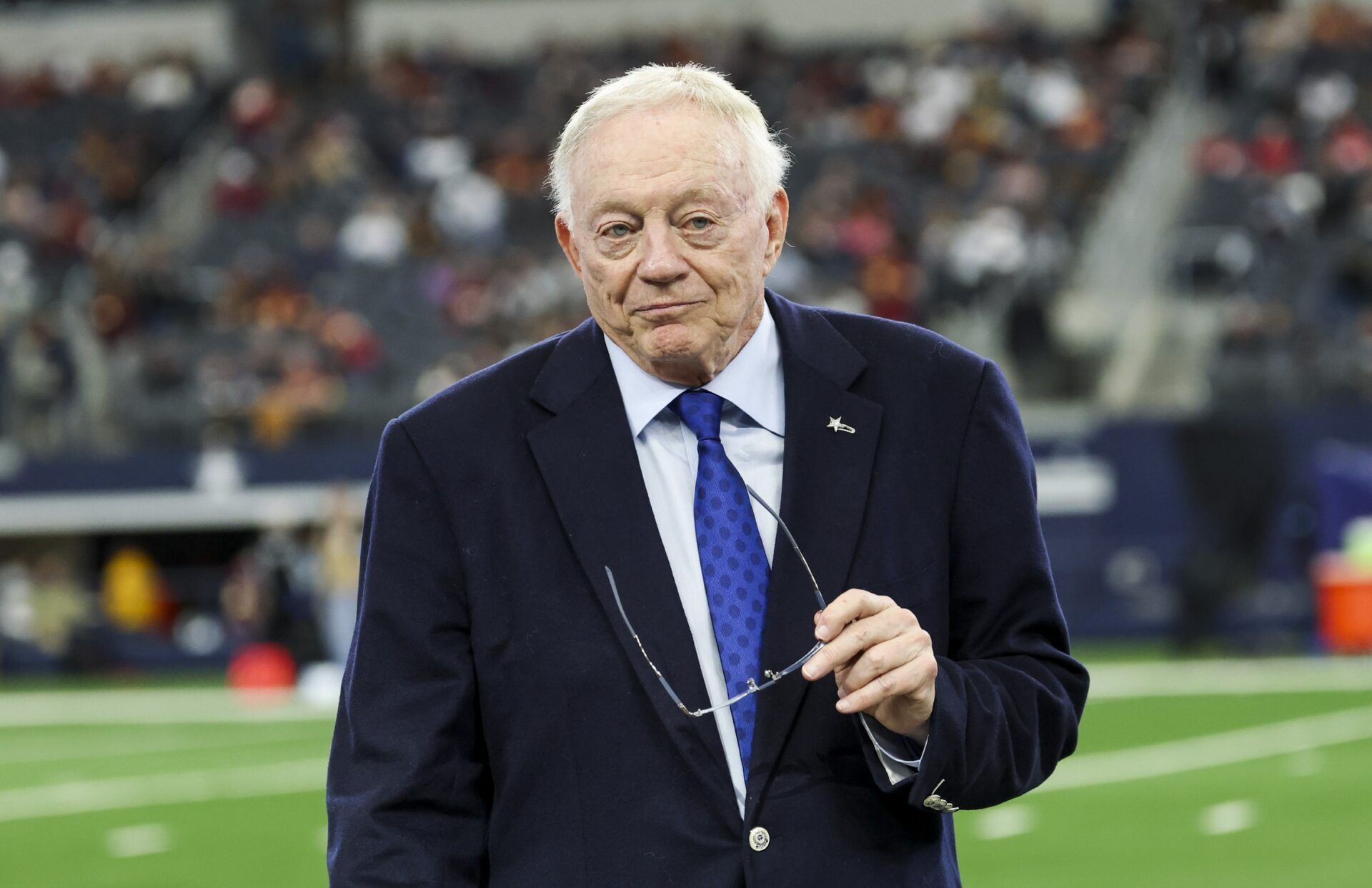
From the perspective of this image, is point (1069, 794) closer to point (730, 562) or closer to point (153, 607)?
point (730, 562)

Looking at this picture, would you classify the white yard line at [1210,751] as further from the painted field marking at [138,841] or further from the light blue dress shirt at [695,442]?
the light blue dress shirt at [695,442]

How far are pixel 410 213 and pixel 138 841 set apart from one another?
14.4m

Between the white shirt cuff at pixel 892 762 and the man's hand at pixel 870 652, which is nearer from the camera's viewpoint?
the man's hand at pixel 870 652

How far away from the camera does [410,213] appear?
23.9 meters

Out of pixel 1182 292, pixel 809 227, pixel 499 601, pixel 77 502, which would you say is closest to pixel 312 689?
pixel 77 502

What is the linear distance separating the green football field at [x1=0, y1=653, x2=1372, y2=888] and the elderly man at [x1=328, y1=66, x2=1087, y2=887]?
5.77 m

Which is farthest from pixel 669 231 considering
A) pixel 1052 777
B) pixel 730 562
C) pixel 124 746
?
pixel 124 746

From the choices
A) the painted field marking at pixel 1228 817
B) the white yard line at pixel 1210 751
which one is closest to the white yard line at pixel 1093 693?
the white yard line at pixel 1210 751

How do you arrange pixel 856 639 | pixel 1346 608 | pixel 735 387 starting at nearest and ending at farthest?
1. pixel 856 639
2. pixel 735 387
3. pixel 1346 608

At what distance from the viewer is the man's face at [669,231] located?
276cm

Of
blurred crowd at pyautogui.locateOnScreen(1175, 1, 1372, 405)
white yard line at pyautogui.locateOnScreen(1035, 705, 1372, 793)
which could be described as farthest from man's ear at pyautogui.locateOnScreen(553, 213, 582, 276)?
blurred crowd at pyautogui.locateOnScreen(1175, 1, 1372, 405)

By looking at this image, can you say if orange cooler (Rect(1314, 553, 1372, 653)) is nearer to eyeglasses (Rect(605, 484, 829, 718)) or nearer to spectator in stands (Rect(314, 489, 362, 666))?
spectator in stands (Rect(314, 489, 362, 666))

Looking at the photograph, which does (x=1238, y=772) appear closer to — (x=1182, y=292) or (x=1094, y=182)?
(x=1182, y=292)

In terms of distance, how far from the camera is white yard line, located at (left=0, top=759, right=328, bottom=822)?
1159 centimetres
